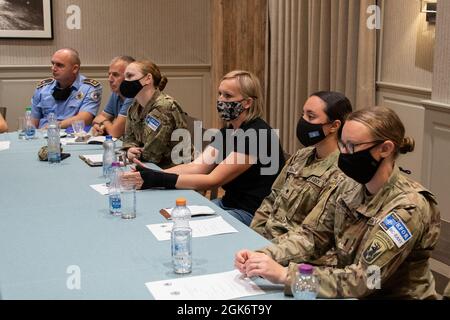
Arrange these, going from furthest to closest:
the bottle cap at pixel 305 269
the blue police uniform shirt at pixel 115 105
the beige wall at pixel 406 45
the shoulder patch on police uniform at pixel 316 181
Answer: the blue police uniform shirt at pixel 115 105 → the beige wall at pixel 406 45 → the shoulder patch on police uniform at pixel 316 181 → the bottle cap at pixel 305 269

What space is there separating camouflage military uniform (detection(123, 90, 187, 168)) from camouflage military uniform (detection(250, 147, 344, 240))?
4.14ft

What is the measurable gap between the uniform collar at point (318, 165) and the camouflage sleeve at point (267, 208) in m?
0.14

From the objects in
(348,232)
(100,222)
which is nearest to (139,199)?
(100,222)

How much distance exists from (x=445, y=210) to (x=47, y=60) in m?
4.65

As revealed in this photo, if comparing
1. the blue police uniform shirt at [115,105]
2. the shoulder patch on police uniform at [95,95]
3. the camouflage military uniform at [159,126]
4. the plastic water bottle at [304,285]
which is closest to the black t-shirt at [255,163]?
the camouflage military uniform at [159,126]

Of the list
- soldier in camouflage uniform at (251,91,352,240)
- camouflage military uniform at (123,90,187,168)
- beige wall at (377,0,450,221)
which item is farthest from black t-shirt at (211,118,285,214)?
beige wall at (377,0,450,221)

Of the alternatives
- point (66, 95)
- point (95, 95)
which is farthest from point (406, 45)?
point (66, 95)

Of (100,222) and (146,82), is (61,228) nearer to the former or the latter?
(100,222)

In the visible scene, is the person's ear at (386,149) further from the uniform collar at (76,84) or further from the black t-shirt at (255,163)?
the uniform collar at (76,84)

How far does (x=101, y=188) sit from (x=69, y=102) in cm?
244

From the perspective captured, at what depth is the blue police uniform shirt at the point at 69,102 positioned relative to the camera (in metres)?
5.32

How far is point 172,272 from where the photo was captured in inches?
77.7

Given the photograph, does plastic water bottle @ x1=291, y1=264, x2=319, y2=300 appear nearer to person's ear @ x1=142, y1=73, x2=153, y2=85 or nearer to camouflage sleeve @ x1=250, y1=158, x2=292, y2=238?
camouflage sleeve @ x1=250, y1=158, x2=292, y2=238

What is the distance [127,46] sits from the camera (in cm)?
713
